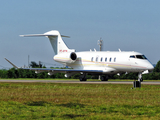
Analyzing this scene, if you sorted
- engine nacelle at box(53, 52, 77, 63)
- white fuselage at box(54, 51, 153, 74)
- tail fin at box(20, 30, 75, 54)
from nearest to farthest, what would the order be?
white fuselage at box(54, 51, 153, 74), engine nacelle at box(53, 52, 77, 63), tail fin at box(20, 30, 75, 54)

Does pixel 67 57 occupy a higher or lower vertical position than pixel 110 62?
higher

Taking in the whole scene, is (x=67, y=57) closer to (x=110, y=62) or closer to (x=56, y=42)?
(x=56, y=42)

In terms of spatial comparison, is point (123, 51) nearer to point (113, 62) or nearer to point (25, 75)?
point (113, 62)

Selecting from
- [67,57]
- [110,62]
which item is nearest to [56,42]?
[67,57]

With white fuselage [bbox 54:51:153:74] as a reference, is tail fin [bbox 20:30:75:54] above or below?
above

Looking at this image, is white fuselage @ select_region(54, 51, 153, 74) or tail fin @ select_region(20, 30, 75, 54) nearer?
white fuselage @ select_region(54, 51, 153, 74)

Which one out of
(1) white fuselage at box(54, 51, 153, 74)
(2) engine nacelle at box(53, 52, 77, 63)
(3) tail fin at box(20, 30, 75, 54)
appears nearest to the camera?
(1) white fuselage at box(54, 51, 153, 74)

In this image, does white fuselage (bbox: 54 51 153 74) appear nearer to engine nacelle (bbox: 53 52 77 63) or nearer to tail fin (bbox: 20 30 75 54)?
engine nacelle (bbox: 53 52 77 63)

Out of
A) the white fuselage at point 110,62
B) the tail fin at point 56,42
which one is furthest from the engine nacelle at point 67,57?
the tail fin at point 56,42

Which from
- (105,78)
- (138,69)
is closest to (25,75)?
(105,78)

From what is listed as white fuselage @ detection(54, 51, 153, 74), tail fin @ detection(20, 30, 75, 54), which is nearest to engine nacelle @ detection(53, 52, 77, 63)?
white fuselage @ detection(54, 51, 153, 74)

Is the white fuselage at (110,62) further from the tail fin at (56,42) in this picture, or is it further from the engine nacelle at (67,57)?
the tail fin at (56,42)

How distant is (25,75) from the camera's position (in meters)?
67.7

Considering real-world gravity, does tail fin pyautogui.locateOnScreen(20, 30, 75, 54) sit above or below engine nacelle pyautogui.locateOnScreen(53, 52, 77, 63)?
above
